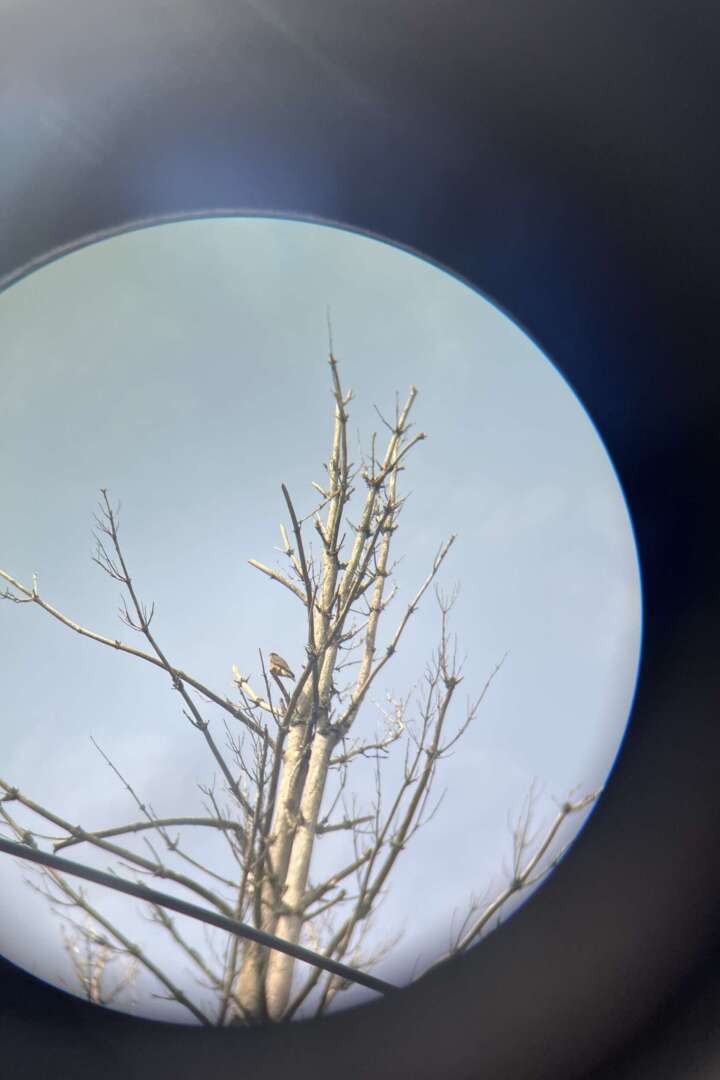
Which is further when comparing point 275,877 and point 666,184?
point 275,877

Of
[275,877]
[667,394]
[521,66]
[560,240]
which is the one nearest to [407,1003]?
[275,877]

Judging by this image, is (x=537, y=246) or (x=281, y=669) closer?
(x=537, y=246)

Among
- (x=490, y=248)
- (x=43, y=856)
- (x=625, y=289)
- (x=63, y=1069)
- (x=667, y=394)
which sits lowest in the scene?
(x=63, y=1069)

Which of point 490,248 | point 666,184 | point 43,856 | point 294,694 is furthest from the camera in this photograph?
point 294,694

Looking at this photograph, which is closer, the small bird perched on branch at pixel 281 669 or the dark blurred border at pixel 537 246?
the dark blurred border at pixel 537 246

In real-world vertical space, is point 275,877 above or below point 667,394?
below

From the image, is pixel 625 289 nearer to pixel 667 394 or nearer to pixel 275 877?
pixel 667 394

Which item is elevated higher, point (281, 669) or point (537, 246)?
point (537, 246)

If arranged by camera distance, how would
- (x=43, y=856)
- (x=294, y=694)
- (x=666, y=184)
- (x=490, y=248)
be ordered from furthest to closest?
(x=294, y=694) < (x=490, y=248) < (x=666, y=184) < (x=43, y=856)
